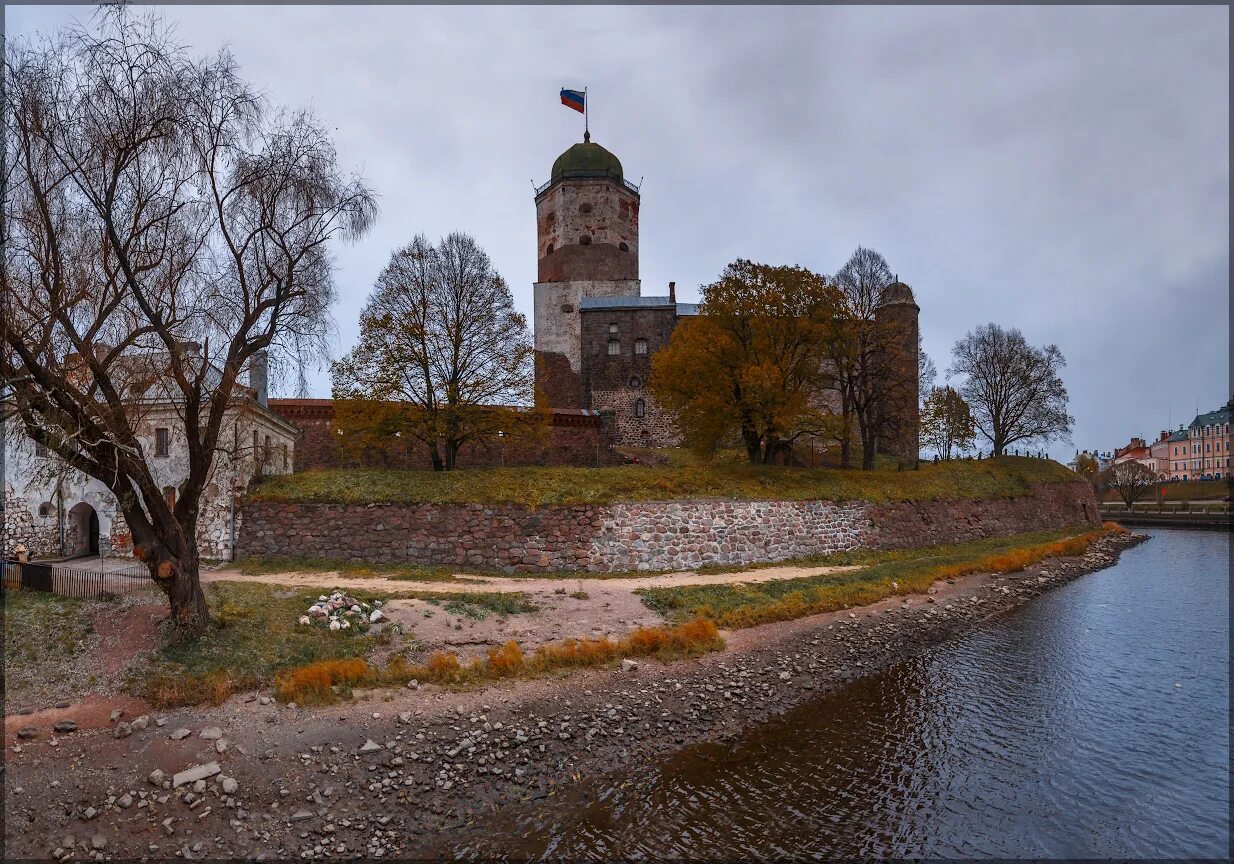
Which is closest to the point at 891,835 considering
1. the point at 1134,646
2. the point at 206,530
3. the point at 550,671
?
the point at 550,671

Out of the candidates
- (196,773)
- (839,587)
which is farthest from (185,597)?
(839,587)

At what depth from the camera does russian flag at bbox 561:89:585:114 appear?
154 ft

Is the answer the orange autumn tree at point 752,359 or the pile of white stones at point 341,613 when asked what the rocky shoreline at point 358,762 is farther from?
the orange autumn tree at point 752,359

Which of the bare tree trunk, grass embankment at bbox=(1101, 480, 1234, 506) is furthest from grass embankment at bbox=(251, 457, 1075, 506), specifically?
grass embankment at bbox=(1101, 480, 1234, 506)

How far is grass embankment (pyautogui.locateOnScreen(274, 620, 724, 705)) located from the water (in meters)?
3.06

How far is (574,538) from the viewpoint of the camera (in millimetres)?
22172

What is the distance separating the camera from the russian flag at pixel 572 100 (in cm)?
4697

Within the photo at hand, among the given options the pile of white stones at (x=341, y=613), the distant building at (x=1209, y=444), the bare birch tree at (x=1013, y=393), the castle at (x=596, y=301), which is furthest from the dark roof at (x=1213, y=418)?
the pile of white stones at (x=341, y=613)

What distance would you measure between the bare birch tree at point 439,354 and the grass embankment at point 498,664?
1414 cm

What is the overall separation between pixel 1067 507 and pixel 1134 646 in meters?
28.4

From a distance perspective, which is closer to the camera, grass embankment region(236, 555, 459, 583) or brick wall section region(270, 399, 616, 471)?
grass embankment region(236, 555, 459, 583)

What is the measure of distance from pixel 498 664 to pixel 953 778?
7685mm

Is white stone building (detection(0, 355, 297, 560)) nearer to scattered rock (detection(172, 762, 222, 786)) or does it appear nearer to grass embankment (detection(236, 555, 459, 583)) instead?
grass embankment (detection(236, 555, 459, 583))

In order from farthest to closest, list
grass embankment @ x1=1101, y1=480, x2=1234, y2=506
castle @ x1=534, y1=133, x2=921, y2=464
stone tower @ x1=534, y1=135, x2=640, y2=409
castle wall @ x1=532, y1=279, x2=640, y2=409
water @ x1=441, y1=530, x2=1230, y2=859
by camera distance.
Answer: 1. grass embankment @ x1=1101, y1=480, x2=1234, y2=506
2. stone tower @ x1=534, y1=135, x2=640, y2=409
3. castle wall @ x1=532, y1=279, x2=640, y2=409
4. castle @ x1=534, y1=133, x2=921, y2=464
5. water @ x1=441, y1=530, x2=1230, y2=859
